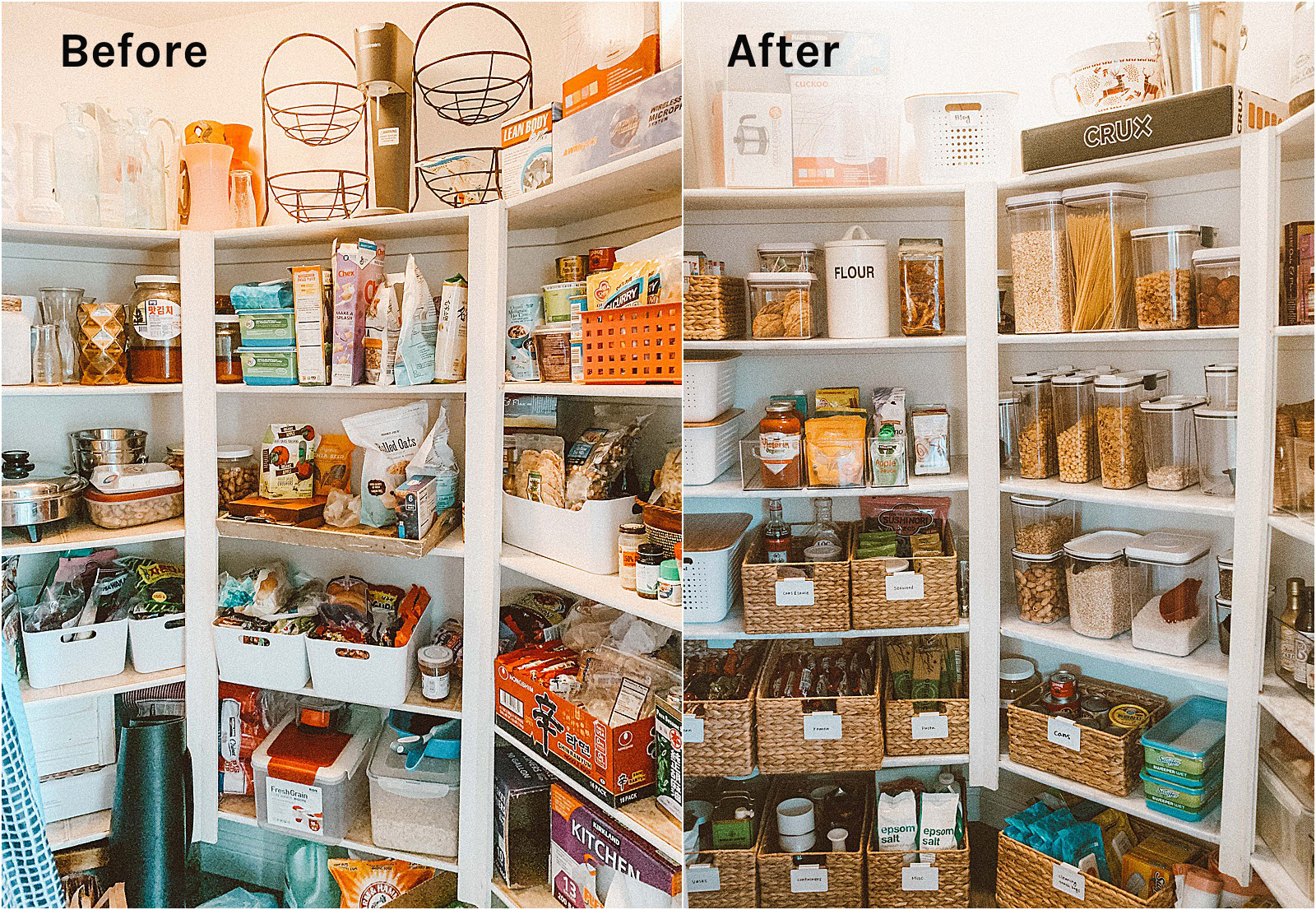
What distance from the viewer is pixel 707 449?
5.30 feet

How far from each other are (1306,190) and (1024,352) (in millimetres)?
484

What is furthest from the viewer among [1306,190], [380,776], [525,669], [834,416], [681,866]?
[380,776]

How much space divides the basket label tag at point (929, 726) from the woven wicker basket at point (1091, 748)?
0.43 feet

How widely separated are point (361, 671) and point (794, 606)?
0.94m

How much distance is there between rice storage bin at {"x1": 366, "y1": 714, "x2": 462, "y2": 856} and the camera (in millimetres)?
2004

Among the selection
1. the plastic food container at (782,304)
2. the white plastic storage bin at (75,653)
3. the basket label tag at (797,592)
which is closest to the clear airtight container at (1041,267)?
the plastic food container at (782,304)

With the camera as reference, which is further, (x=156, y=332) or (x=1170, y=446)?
(x=156, y=332)

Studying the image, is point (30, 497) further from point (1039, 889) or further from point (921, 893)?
point (1039, 889)

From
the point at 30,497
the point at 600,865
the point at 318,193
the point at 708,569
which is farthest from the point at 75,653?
the point at 708,569

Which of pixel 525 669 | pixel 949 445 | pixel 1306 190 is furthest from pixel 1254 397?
pixel 525 669

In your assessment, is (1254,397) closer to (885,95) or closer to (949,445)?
(949,445)

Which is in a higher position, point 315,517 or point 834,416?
point 834,416

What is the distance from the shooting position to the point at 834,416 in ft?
5.45

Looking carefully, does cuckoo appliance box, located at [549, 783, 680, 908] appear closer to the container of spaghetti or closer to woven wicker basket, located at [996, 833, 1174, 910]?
woven wicker basket, located at [996, 833, 1174, 910]
